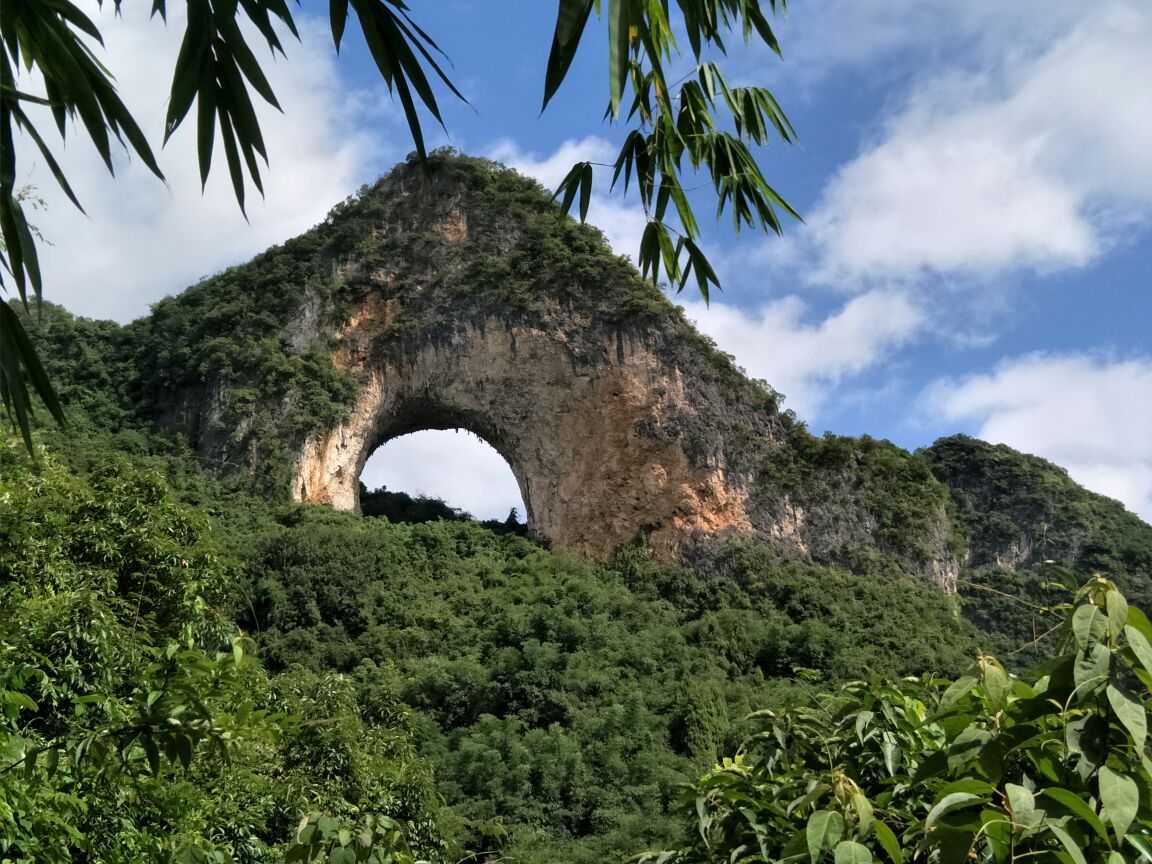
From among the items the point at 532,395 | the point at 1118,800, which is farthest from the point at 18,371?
the point at 532,395

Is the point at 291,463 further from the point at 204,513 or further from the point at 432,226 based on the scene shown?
the point at 204,513

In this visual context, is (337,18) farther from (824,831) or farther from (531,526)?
(531,526)

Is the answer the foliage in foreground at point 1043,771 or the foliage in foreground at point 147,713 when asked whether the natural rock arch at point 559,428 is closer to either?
the foliage in foreground at point 147,713

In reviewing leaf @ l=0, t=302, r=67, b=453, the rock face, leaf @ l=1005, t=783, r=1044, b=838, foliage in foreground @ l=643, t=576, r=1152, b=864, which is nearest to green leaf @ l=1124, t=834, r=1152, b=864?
foliage in foreground @ l=643, t=576, r=1152, b=864

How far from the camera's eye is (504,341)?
115 feet

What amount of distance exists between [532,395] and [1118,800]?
32930 millimetres

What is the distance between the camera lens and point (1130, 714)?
1.72 metres

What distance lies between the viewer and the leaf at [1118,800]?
167cm

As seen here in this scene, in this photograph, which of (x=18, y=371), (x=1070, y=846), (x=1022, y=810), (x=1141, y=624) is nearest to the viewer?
(x=1070, y=846)

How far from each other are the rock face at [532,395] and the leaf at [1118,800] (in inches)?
1212

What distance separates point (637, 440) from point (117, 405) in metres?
15.2

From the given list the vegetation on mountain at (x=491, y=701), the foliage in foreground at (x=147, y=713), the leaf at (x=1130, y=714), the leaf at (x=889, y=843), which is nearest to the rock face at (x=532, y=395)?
the vegetation on mountain at (x=491, y=701)

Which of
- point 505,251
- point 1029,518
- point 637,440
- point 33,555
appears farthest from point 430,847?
point 1029,518

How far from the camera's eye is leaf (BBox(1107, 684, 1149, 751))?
5.50 ft
